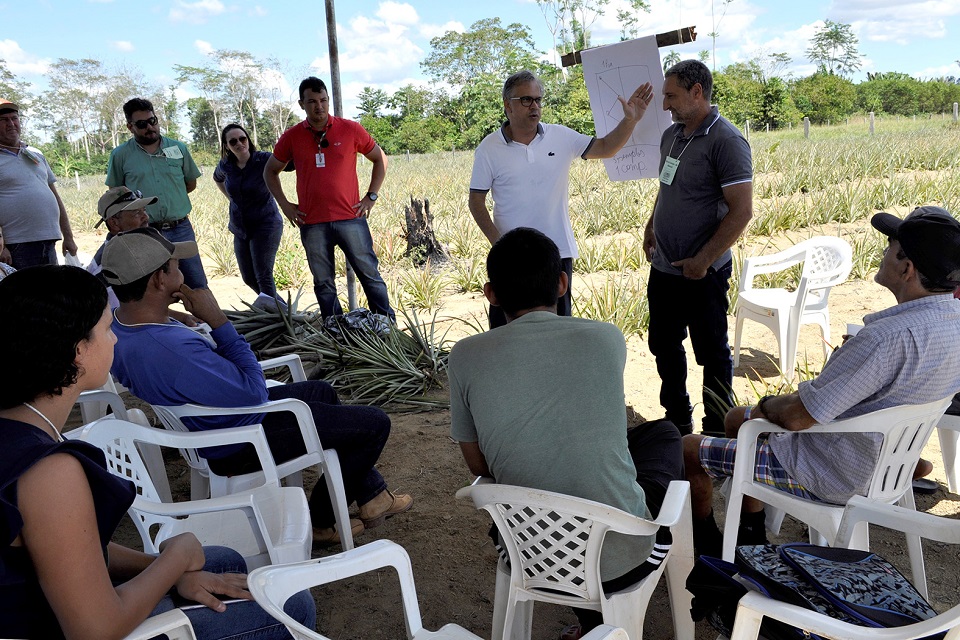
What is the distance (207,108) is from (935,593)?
61.4 metres

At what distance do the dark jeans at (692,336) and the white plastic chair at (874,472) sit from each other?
120 cm

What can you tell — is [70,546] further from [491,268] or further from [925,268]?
[925,268]

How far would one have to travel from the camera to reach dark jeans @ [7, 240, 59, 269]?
5.04 m

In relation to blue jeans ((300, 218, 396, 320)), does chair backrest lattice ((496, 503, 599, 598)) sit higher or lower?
lower

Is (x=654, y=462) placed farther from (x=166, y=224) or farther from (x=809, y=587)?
(x=166, y=224)

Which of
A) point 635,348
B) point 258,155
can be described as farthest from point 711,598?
point 258,155

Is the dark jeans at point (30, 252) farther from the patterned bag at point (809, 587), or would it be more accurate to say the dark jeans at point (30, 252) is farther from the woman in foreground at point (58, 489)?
the patterned bag at point (809, 587)

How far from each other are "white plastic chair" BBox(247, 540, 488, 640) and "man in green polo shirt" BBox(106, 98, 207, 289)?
424cm

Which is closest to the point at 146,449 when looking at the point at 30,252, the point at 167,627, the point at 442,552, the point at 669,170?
the point at 442,552

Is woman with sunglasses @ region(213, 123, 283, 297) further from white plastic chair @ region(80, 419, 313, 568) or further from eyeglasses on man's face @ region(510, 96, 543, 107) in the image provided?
white plastic chair @ region(80, 419, 313, 568)

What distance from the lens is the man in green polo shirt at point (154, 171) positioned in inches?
200

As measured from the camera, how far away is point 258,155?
5902mm

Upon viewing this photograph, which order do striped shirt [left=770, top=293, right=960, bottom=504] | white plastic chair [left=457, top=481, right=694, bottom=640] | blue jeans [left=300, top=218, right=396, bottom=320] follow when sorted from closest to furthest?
white plastic chair [left=457, top=481, right=694, bottom=640]
striped shirt [left=770, top=293, right=960, bottom=504]
blue jeans [left=300, top=218, right=396, bottom=320]

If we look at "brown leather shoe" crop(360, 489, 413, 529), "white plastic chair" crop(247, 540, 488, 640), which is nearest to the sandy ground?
"brown leather shoe" crop(360, 489, 413, 529)
